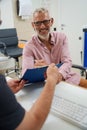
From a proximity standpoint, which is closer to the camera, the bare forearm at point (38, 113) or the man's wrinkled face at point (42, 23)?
the bare forearm at point (38, 113)

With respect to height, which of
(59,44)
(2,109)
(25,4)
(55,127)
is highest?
(25,4)

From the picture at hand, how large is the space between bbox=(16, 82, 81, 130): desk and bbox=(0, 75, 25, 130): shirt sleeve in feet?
0.74

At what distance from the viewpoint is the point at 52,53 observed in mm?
1751

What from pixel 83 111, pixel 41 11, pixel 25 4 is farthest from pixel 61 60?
pixel 25 4

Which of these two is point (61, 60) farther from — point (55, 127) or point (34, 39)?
point (55, 127)

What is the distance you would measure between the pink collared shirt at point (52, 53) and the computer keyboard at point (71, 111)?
0.61 meters

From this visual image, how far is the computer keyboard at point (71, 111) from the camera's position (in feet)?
2.99

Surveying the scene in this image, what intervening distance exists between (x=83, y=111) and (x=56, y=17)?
3.94 m

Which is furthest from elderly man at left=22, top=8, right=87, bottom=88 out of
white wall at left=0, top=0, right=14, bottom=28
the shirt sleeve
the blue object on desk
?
white wall at left=0, top=0, right=14, bottom=28

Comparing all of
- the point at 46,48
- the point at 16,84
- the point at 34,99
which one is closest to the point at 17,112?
the point at 34,99

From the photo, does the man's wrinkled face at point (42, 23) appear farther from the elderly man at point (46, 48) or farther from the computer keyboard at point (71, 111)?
the computer keyboard at point (71, 111)

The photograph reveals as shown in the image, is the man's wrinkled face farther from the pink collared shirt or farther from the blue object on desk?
the blue object on desk

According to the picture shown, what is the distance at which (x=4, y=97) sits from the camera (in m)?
0.72

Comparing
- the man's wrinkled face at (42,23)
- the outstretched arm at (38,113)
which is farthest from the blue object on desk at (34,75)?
the man's wrinkled face at (42,23)
